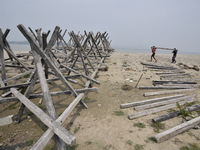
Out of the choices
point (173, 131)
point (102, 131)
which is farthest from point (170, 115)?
point (102, 131)

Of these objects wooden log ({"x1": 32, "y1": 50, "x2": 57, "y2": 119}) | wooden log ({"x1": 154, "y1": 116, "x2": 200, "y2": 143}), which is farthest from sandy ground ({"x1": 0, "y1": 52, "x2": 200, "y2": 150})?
wooden log ({"x1": 32, "y1": 50, "x2": 57, "y2": 119})

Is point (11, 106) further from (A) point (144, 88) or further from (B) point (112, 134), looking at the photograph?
(A) point (144, 88)

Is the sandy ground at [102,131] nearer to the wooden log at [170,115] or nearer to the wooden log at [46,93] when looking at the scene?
the wooden log at [170,115]

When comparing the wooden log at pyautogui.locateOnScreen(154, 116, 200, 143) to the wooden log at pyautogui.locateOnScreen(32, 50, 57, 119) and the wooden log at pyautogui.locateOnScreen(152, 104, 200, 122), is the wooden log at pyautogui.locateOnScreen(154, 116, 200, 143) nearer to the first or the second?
the wooden log at pyautogui.locateOnScreen(152, 104, 200, 122)

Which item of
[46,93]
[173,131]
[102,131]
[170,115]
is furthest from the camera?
[170,115]

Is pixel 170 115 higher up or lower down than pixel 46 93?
lower down

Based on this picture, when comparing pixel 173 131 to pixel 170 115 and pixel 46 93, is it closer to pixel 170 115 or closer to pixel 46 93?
pixel 170 115

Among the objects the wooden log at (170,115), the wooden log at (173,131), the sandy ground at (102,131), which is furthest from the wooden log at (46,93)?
the wooden log at (170,115)

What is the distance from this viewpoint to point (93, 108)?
4.71 metres

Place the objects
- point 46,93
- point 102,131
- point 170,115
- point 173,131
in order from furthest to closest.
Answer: point 170,115 → point 102,131 → point 173,131 → point 46,93

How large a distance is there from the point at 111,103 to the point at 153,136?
215cm

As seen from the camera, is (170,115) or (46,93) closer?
(46,93)

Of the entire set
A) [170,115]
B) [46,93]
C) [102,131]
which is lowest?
[102,131]

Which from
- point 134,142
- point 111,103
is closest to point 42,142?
point 134,142
